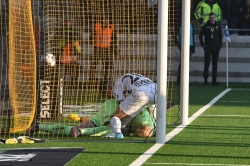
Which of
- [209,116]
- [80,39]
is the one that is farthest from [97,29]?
[209,116]

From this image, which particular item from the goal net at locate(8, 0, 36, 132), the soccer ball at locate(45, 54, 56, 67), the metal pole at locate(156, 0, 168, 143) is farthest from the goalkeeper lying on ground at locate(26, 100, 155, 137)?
the soccer ball at locate(45, 54, 56, 67)

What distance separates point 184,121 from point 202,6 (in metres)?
14.0

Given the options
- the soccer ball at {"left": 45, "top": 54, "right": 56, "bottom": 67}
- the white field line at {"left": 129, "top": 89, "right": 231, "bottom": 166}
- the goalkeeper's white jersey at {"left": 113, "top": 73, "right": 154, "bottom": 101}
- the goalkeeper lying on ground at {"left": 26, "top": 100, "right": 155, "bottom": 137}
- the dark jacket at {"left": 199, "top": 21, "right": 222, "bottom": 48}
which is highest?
the dark jacket at {"left": 199, "top": 21, "right": 222, "bottom": 48}

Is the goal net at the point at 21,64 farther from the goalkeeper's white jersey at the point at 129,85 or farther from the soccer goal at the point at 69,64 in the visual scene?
the goalkeeper's white jersey at the point at 129,85

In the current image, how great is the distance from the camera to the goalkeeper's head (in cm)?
1216

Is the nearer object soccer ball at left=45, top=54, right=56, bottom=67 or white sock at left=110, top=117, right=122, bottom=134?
white sock at left=110, top=117, right=122, bottom=134

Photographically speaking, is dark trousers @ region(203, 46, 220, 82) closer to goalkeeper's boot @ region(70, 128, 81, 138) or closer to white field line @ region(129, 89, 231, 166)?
white field line @ region(129, 89, 231, 166)

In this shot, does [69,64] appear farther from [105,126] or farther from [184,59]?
[105,126]

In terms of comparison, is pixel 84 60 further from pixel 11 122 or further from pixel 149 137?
pixel 149 137

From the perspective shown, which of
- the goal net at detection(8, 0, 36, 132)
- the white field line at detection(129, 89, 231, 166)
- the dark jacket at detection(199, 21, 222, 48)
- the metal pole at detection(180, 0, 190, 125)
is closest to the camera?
the white field line at detection(129, 89, 231, 166)

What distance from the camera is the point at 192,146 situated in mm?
11023

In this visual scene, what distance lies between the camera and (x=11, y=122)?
13.6 m

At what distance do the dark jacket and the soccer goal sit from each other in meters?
9.69

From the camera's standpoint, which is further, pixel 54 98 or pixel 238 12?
pixel 238 12
